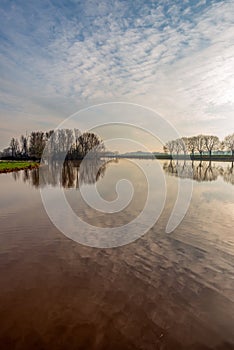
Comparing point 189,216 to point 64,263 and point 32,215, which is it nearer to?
point 64,263

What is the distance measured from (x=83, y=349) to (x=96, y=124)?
10580 millimetres

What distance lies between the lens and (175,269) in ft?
21.7

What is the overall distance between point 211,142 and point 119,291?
11653 cm

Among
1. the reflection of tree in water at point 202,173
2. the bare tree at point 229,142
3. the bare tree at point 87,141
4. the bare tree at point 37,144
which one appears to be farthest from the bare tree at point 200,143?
the bare tree at point 37,144

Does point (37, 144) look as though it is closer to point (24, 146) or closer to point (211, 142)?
point (24, 146)

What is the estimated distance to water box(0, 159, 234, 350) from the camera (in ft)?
13.7

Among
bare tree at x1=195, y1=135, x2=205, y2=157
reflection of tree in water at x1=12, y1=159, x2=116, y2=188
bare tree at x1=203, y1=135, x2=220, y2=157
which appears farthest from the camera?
bare tree at x1=195, y1=135, x2=205, y2=157

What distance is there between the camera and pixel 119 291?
18.3 ft

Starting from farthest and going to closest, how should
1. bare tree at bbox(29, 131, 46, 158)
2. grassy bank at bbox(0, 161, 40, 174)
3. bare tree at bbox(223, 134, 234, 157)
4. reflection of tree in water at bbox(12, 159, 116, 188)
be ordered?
bare tree at bbox(223, 134, 234, 157), bare tree at bbox(29, 131, 46, 158), grassy bank at bbox(0, 161, 40, 174), reflection of tree in water at bbox(12, 159, 116, 188)

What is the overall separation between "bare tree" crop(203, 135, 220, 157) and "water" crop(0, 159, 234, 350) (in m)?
110

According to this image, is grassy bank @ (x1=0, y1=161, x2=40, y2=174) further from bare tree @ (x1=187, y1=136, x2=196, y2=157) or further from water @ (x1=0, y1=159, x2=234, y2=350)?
bare tree @ (x1=187, y1=136, x2=196, y2=157)

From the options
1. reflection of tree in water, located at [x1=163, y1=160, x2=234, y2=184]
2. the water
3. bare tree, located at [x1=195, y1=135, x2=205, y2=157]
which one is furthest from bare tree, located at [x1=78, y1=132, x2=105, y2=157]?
the water

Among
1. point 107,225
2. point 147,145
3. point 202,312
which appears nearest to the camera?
point 202,312

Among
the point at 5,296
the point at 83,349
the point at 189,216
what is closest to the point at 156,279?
the point at 83,349
